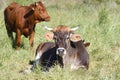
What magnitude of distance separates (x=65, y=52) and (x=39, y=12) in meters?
3.32

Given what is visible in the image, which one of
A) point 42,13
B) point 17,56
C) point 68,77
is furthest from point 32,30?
point 68,77

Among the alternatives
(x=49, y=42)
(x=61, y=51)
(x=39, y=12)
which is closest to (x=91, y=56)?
(x=49, y=42)

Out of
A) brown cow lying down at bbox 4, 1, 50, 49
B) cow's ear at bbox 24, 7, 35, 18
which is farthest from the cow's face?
cow's ear at bbox 24, 7, 35, 18

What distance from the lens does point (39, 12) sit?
32.0 feet

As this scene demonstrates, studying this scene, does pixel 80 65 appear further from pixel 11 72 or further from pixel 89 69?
pixel 11 72

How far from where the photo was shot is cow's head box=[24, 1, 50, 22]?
9.73 m

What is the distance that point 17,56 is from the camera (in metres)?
8.51

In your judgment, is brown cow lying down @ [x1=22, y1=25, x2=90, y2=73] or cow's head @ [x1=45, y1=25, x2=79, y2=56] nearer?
cow's head @ [x1=45, y1=25, x2=79, y2=56]

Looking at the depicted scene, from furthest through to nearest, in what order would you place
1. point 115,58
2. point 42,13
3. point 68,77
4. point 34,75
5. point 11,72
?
point 42,13
point 115,58
point 11,72
point 34,75
point 68,77

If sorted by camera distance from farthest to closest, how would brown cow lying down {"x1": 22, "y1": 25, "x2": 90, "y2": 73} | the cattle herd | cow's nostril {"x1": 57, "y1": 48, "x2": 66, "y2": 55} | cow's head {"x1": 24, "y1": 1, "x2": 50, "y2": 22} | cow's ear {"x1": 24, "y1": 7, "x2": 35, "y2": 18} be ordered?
1. cow's ear {"x1": 24, "y1": 7, "x2": 35, "y2": 18}
2. cow's head {"x1": 24, "y1": 1, "x2": 50, "y2": 22}
3. the cattle herd
4. brown cow lying down {"x1": 22, "y1": 25, "x2": 90, "y2": 73}
5. cow's nostril {"x1": 57, "y1": 48, "x2": 66, "y2": 55}

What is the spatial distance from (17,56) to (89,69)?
6.17 feet

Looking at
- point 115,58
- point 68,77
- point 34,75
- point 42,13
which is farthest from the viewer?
point 42,13

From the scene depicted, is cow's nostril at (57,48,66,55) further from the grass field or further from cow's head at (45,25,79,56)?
the grass field

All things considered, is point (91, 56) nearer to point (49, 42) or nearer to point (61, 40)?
point (49, 42)
